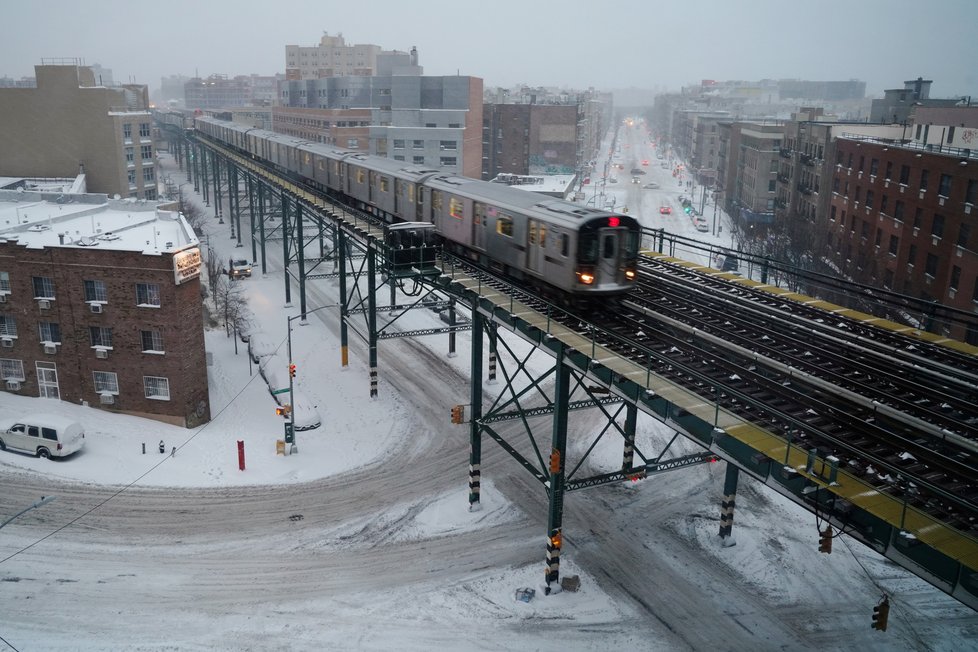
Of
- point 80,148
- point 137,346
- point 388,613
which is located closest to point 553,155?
point 80,148

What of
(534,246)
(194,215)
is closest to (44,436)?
(534,246)

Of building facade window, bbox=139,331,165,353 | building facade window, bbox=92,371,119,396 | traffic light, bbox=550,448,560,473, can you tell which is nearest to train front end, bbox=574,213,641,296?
traffic light, bbox=550,448,560,473

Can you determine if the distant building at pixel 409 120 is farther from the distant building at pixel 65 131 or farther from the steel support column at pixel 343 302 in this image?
the steel support column at pixel 343 302

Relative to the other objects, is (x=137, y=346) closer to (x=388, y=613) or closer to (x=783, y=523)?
(x=388, y=613)

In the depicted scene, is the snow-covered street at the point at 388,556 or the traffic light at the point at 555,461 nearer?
the snow-covered street at the point at 388,556

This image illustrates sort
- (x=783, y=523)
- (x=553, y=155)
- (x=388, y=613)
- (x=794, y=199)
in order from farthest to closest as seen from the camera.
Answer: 1. (x=553, y=155)
2. (x=794, y=199)
3. (x=783, y=523)
4. (x=388, y=613)

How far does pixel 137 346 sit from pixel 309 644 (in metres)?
18.3

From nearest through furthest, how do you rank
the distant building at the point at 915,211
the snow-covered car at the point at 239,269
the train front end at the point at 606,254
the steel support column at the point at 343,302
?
1. the train front end at the point at 606,254
2. the steel support column at the point at 343,302
3. the distant building at the point at 915,211
4. the snow-covered car at the point at 239,269

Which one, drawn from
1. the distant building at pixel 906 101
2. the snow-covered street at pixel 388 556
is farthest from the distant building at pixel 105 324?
the distant building at pixel 906 101

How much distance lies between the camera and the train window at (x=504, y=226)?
26703mm

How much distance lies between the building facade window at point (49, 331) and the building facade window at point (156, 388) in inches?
175

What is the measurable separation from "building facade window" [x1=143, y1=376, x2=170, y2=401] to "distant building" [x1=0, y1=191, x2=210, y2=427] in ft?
0.15

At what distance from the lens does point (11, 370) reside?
34969 mm

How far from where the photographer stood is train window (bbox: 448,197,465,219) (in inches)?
1201
